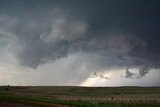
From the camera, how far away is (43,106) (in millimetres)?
40938

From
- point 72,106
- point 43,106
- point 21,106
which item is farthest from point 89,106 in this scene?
point 21,106

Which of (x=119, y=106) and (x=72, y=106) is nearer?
(x=119, y=106)

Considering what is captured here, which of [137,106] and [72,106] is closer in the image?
[137,106]

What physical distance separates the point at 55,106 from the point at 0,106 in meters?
6.52

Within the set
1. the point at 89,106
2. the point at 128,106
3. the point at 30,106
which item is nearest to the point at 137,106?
the point at 128,106

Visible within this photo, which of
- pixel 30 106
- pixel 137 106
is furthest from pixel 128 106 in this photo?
pixel 30 106

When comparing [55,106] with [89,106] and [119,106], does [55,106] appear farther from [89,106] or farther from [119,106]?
[119,106]

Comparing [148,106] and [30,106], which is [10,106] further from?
[148,106]

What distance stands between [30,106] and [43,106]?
5.19 feet

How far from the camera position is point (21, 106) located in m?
40.8

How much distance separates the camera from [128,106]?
39094 millimetres

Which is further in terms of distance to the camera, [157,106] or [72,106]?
[72,106]

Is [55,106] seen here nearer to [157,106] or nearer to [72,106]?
[72,106]

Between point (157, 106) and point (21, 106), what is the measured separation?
1610 cm
